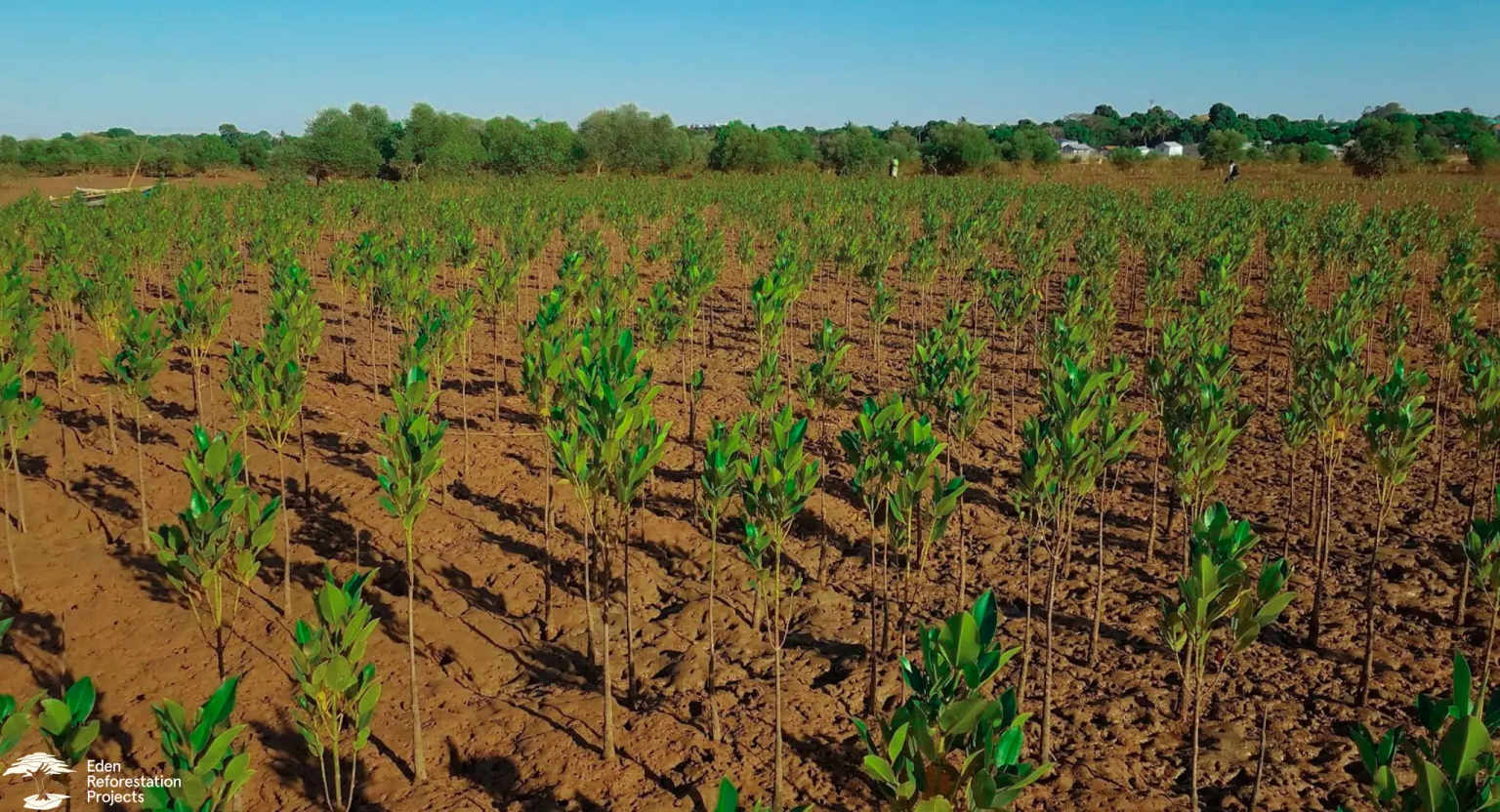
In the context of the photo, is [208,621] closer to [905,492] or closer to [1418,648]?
[905,492]

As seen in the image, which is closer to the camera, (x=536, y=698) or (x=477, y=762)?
(x=477, y=762)

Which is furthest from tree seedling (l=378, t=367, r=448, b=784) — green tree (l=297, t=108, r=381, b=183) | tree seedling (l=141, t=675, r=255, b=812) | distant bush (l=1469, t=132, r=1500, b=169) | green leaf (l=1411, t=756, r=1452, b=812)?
distant bush (l=1469, t=132, r=1500, b=169)

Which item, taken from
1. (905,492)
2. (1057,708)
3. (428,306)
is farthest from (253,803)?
(428,306)

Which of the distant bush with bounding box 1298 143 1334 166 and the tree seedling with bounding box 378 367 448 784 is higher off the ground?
the distant bush with bounding box 1298 143 1334 166

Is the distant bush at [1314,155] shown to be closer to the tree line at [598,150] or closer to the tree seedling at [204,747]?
the tree line at [598,150]

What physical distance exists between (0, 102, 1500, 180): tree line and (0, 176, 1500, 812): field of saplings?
50.1 m

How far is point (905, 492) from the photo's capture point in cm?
593

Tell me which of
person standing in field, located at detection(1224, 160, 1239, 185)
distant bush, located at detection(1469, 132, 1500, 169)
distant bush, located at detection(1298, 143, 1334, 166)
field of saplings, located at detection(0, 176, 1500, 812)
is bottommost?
field of saplings, located at detection(0, 176, 1500, 812)

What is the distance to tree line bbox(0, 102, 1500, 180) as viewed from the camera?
59000mm

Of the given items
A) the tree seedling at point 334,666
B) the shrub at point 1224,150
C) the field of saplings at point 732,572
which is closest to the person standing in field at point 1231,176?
the shrub at point 1224,150

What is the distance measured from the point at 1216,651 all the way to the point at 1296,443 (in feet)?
8.95

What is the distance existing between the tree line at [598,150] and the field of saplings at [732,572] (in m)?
50.1

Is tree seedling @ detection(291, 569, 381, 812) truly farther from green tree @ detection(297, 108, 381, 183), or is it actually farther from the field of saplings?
green tree @ detection(297, 108, 381, 183)

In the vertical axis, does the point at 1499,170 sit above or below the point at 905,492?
above
